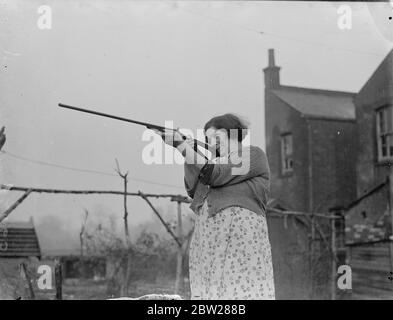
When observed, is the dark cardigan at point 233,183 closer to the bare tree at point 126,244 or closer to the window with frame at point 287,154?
the bare tree at point 126,244

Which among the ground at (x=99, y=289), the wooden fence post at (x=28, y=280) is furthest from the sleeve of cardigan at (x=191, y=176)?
the ground at (x=99, y=289)

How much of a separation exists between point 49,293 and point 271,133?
5414 mm

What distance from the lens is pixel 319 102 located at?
7.75 meters

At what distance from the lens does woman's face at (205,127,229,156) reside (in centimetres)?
234

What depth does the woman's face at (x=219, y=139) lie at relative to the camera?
234 cm

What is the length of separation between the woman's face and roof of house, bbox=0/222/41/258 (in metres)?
1.92

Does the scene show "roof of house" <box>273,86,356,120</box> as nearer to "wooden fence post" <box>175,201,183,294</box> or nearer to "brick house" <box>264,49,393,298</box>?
"brick house" <box>264,49,393,298</box>

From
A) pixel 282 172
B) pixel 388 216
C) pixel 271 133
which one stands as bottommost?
pixel 388 216

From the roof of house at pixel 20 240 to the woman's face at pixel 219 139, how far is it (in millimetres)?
1921

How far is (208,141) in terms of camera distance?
7.97ft

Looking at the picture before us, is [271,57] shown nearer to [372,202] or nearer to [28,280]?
[28,280]

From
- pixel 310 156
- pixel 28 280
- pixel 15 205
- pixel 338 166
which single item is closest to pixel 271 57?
pixel 15 205
